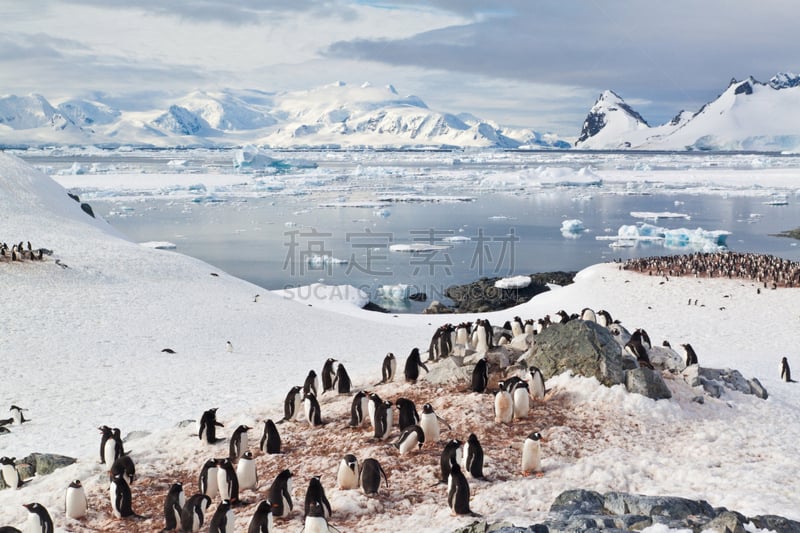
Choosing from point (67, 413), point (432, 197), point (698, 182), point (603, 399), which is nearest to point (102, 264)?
point (67, 413)

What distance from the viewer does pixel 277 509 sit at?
7125 mm

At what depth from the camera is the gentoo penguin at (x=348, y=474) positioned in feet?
25.2

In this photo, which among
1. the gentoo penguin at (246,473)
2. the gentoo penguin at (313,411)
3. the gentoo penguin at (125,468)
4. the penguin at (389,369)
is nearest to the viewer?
the gentoo penguin at (246,473)

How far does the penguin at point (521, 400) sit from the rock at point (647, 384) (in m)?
1.65

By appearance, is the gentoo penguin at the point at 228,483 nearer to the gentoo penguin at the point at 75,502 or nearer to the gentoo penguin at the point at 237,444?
the gentoo penguin at the point at 237,444

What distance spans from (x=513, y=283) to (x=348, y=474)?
22.9m

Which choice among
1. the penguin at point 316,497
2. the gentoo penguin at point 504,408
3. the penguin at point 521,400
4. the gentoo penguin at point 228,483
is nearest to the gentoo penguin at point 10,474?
the gentoo penguin at point 228,483

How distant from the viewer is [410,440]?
27.6 feet

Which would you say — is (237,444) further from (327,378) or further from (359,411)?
(327,378)

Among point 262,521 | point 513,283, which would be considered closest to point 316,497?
point 262,521

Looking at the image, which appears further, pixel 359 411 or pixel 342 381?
pixel 342 381

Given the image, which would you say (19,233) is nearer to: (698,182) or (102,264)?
(102,264)

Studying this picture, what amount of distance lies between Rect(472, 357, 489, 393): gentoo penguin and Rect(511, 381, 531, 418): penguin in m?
0.79

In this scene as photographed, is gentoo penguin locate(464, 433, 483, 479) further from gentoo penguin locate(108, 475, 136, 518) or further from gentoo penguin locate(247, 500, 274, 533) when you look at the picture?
gentoo penguin locate(108, 475, 136, 518)
